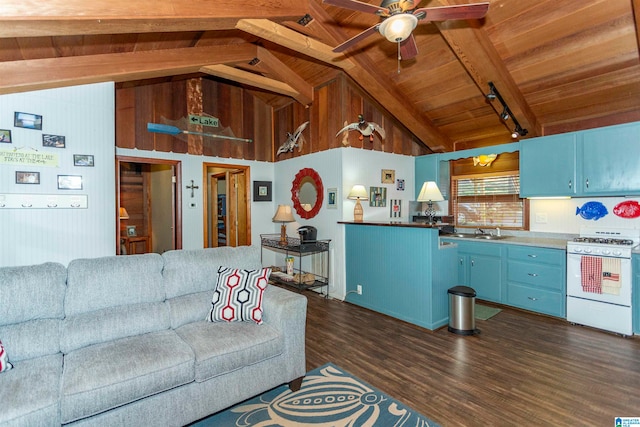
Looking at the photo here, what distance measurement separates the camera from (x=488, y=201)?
15.8 feet

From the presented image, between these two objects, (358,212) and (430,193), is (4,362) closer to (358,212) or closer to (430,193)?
(358,212)

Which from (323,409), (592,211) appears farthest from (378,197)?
(323,409)

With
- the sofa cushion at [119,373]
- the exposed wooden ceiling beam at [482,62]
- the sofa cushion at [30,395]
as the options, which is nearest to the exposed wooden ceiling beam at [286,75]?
the exposed wooden ceiling beam at [482,62]

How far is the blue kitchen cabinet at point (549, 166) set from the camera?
3.66 metres

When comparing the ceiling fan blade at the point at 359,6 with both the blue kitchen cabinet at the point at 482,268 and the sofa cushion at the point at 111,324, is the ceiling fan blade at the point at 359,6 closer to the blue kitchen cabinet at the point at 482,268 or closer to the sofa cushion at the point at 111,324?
the sofa cushion at the point at 111,324

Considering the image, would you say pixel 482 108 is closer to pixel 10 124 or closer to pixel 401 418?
pixel 401 418

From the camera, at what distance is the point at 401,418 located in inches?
77.8

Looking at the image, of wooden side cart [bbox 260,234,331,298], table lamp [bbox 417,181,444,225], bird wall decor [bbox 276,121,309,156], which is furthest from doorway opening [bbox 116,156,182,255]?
table lamp [bbox 417,181,444,225]

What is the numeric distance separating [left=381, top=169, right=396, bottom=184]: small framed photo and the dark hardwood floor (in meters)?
2.16

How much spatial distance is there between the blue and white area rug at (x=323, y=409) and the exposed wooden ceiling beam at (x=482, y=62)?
3.42m

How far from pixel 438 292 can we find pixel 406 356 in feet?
3.01

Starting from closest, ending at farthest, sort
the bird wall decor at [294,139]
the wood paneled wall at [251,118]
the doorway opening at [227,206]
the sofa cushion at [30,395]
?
the sofa cushion at [30,395] → the wood paneled wall at [251,118] → the bird wall decor at [294,139] → the doorway opening at [227,206]

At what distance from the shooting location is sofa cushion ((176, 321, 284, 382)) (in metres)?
1.90

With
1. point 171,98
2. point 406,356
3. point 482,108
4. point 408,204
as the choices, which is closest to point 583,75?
point 482,108
